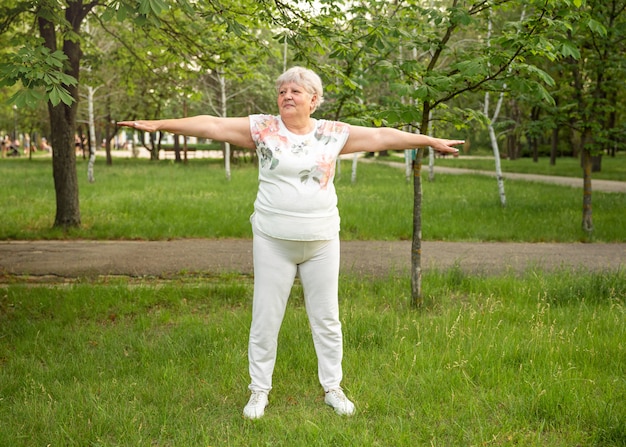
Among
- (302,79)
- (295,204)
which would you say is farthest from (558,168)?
(295,204)

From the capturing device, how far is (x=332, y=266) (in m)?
3.70

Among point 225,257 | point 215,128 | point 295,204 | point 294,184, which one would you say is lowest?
point 225,257

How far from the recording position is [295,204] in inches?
138

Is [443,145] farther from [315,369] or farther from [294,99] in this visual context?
[315,369]

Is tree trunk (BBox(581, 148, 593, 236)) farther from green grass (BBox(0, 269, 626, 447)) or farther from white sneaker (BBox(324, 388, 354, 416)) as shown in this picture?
white sneaker (BBox(324, 388, 354, 416))

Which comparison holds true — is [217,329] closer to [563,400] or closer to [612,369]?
→ [563,400]

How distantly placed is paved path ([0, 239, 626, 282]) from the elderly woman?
3724mm

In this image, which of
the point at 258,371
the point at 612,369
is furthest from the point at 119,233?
the point at 612,369

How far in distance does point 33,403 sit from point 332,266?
6.62 feet

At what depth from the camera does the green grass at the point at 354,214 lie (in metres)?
10.2

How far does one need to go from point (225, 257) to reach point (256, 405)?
4.89 meters

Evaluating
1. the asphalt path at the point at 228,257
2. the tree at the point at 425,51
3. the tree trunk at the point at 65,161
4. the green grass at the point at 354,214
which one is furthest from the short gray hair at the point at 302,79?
the tree trunk at the point at 65,161

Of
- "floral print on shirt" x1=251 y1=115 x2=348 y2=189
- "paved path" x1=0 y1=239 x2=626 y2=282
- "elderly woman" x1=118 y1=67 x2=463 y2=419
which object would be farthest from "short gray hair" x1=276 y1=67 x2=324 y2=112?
"paved path" x1=0 y1=239 x2=626 y2=282

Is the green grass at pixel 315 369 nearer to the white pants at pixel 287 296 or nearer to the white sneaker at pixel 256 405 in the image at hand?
the white sneaker at pixel 256 405
